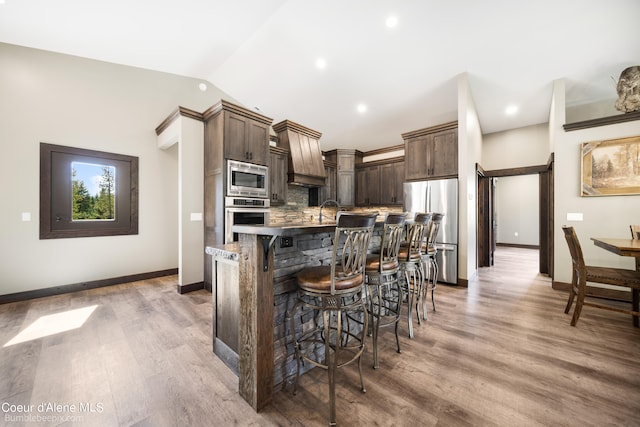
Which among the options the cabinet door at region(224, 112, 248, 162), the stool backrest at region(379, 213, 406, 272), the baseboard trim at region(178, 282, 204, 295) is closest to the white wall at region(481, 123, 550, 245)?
the stool backrest at region(379, 213, 406, 272)

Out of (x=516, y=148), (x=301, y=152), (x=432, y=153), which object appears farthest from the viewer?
(x=516, y=148)

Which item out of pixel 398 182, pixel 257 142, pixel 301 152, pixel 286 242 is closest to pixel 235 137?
pixel 257 142

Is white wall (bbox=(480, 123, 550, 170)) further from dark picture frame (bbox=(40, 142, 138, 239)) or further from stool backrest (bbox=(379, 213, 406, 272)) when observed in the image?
dark picture frame (bbox=(40, 142, 138, 239))

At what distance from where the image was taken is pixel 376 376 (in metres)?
1.70

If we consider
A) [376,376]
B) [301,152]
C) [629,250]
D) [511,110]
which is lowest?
[376,376]

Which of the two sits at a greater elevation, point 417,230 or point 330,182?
point 330,182

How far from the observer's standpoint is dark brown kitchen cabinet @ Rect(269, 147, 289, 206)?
484cm

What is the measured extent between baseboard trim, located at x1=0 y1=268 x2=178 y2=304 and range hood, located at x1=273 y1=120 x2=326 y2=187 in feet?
10.3

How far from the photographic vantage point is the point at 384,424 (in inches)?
51.2

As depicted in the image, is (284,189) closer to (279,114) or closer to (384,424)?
(279,114)

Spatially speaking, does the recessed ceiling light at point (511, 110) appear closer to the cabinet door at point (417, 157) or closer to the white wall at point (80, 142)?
the cabinet door at point (417, 157)

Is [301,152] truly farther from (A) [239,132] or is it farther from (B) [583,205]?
(B) [583,205]

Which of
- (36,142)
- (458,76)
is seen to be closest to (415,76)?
(458,76)

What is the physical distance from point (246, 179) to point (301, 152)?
174cm
